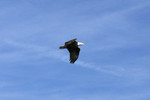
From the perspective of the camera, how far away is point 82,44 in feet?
459

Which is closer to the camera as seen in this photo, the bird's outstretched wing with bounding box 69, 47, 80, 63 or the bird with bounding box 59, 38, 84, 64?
the bird's outstretched wing with bounding box 69, 47, 80, 63

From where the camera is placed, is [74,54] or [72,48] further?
[72,48]

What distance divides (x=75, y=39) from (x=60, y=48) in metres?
3.74

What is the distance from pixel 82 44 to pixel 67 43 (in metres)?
3.83

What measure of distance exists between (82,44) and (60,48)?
17.2 feet

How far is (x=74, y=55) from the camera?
5389 inches

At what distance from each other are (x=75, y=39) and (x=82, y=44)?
2.44 m

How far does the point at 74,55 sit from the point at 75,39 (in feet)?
12.1

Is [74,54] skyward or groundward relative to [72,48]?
groundward

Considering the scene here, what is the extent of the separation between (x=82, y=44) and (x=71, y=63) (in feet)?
23.2

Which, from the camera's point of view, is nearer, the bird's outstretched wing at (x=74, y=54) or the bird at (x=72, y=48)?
the bird's outstretched wing at (x=74, y=54)

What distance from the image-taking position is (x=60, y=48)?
138 metres

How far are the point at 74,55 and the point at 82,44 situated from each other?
425 cm

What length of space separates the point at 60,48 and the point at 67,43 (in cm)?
181
